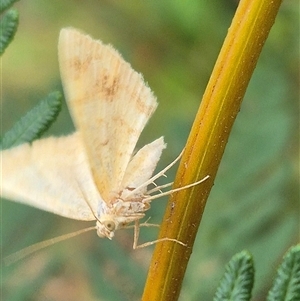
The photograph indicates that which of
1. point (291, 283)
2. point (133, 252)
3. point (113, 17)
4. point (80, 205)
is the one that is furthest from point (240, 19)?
point (113, 17)

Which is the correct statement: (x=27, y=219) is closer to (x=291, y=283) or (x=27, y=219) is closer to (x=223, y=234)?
(x=223, y=234)

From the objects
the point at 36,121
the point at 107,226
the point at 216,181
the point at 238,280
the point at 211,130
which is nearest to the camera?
the point at 211,130

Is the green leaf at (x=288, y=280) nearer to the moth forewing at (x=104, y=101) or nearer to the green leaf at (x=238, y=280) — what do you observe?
the green leaf at (x=238, y=280)

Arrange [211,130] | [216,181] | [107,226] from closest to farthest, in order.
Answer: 1. [211,130]
2. [107,226]
3. [216,181]

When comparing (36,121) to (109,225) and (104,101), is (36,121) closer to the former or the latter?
(104,101)

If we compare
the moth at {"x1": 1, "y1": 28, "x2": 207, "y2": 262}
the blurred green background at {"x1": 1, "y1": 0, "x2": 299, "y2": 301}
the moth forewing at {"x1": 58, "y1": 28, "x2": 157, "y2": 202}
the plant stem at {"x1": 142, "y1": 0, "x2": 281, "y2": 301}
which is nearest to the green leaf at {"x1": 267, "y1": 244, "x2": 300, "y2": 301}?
the plant stem at {"x1": 142, "y1": 0, "x2": 281, "y2": 301}

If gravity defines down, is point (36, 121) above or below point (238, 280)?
above

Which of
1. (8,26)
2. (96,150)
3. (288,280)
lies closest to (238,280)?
(288,280)
